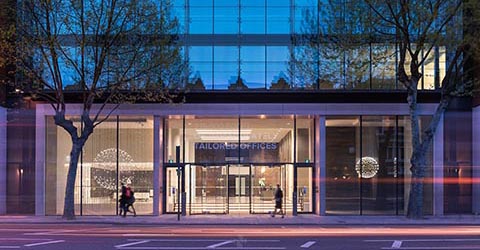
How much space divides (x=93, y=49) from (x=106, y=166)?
6.54 meters

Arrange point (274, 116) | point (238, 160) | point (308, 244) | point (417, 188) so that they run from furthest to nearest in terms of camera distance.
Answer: point (238, 160)
point (274, 116)
point (417, 188)
point (308, 244)

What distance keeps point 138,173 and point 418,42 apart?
49.5ft

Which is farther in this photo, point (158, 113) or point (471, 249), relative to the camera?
point (158, 113)

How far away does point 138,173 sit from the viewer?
33.6 metres

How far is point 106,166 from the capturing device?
33.5m

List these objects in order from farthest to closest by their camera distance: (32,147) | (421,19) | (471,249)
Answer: (32,147), (421,19), (471,249)

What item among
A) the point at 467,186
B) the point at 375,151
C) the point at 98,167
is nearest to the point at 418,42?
the point at 375,151

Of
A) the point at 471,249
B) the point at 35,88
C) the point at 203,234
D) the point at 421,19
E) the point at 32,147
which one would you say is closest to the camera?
the point at 471,249

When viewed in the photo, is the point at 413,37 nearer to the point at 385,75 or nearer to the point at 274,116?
the point at 385,75

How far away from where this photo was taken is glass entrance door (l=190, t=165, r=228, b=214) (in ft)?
113

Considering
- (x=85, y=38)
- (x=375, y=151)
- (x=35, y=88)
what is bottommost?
(x=375, y=151)

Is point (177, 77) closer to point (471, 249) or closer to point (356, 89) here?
point (356, 89)

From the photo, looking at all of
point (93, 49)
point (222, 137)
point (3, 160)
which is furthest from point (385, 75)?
point (3, 160)

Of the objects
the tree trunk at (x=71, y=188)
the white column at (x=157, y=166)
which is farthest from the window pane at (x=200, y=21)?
the tree trunk at (x=71, y=188)
